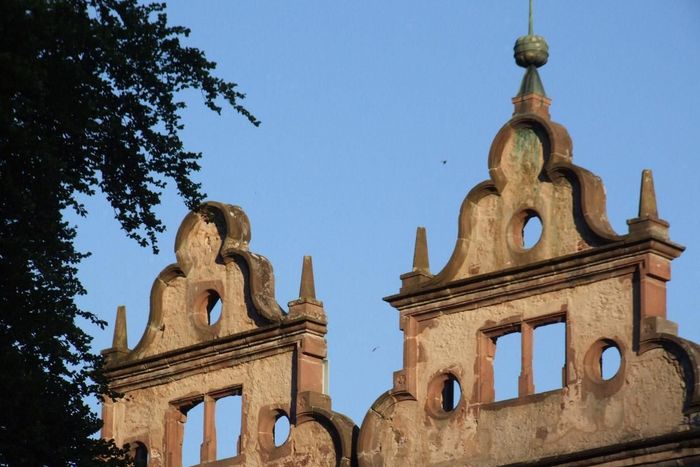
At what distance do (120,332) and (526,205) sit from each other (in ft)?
24.4

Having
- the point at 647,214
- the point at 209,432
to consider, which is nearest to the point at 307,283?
the point at 209,432

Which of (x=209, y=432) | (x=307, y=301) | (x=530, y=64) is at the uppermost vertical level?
(x=530, y=64)

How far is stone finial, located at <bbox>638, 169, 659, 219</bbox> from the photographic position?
1163 inches

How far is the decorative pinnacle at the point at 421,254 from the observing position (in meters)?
31.9

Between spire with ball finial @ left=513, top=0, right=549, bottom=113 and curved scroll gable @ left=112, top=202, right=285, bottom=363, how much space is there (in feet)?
15.3

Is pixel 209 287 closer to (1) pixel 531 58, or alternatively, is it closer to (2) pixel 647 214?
(1) pixel 531 58

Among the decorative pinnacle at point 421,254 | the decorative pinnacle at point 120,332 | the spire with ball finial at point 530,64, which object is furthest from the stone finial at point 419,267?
the decorative pinnacle at point 120,332

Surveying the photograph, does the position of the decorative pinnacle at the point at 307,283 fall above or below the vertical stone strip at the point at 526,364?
above

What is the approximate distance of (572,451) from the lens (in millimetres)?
29359

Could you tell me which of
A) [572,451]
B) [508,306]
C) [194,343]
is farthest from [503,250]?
[194,343]

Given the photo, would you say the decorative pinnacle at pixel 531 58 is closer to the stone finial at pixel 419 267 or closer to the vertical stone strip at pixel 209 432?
the stone finial at pixel 419 267

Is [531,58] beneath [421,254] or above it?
above

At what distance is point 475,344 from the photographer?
3098 cm

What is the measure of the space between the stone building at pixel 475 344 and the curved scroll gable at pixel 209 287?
29mm
